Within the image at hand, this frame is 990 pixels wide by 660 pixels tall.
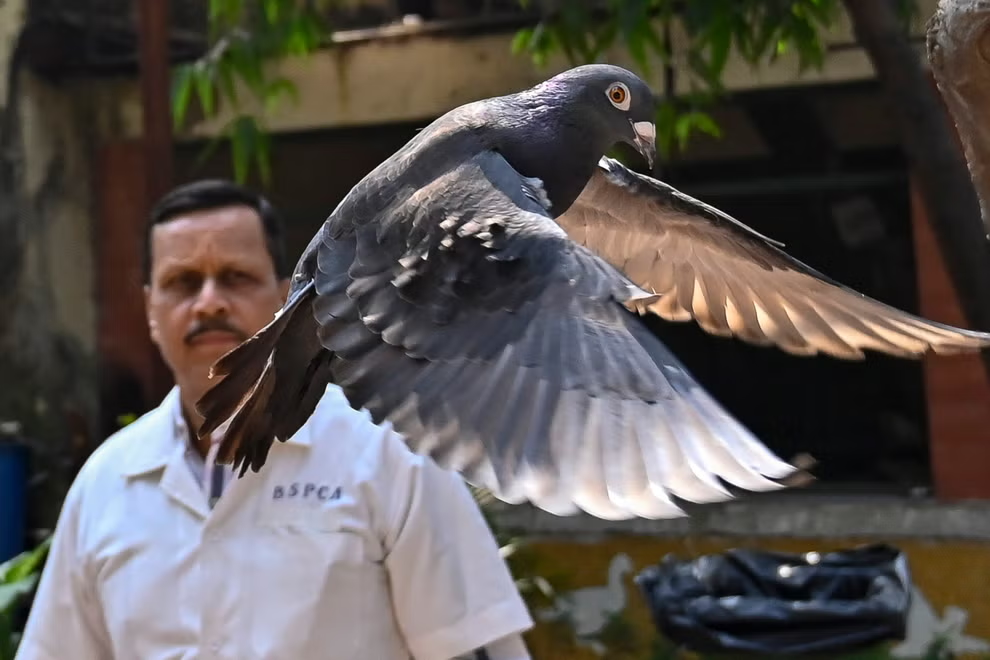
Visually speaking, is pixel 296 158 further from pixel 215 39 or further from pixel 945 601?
pixel 945 601

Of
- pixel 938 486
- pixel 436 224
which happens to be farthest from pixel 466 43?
pixel 436 224

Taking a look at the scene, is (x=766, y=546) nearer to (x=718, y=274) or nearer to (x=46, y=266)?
(x=718, y=274)

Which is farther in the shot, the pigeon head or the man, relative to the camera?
the man

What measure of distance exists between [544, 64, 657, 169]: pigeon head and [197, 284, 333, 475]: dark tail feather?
44cm

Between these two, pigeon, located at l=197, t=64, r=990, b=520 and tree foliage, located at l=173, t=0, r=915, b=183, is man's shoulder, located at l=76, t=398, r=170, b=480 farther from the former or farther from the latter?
tree foliage, located at l=173, t=0, r=915, b=183

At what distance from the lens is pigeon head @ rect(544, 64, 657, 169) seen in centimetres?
186

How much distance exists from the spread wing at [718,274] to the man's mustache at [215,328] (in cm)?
59

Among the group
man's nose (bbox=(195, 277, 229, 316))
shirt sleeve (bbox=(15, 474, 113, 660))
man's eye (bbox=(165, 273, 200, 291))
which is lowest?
shirt sleeve (bbox=(15, 474, 113, 660))

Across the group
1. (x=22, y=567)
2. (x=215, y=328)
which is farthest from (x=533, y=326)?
(x=22, y=567)

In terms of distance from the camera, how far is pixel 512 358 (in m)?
1.56

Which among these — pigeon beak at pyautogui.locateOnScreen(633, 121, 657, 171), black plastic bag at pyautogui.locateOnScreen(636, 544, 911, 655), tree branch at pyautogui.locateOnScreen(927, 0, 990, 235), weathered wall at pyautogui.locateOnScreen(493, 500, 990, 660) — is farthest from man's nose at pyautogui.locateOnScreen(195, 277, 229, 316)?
weathered wall at pyautogui.locateOnScreen(493, 500, 990, 660)

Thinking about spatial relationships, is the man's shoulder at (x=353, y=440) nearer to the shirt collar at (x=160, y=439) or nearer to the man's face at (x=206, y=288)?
the shirt collar at (x=160, y=439)

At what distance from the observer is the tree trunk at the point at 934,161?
2.30m

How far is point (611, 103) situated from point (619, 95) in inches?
0.6
